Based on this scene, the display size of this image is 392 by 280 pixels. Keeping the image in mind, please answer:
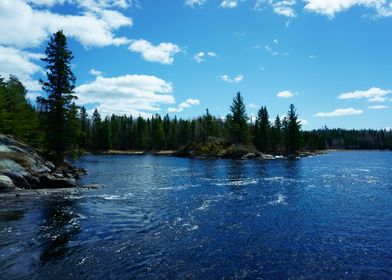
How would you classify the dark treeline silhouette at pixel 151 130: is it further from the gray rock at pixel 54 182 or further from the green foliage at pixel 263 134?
the gray rock at pixel 54 182

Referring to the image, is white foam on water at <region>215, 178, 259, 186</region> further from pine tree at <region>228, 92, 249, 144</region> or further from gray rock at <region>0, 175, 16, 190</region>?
pine tree at <region>228, 92, 249, 144</region>

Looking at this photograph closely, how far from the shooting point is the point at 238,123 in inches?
4865

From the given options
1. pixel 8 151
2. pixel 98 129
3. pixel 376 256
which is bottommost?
pixel 376 256

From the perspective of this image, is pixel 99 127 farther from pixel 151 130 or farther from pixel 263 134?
pixel 263 134

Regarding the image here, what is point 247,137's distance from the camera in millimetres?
122875

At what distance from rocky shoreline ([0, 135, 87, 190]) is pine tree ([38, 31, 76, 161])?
221 inches

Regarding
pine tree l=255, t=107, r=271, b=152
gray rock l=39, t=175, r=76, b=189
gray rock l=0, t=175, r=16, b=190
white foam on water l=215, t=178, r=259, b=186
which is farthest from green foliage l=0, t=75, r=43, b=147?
pine tree l=255, t=107, r=271, b=152

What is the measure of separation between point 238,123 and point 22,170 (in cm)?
9362

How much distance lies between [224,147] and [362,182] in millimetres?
74187

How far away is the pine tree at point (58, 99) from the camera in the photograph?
48.4 m

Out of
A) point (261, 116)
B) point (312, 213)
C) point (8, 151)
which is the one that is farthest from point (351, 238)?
point (261, 116)

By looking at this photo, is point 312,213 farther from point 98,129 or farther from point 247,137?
point 98,129

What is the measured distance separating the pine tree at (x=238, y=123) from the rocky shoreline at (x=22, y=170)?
280 feet

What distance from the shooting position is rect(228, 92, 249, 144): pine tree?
122 metres
